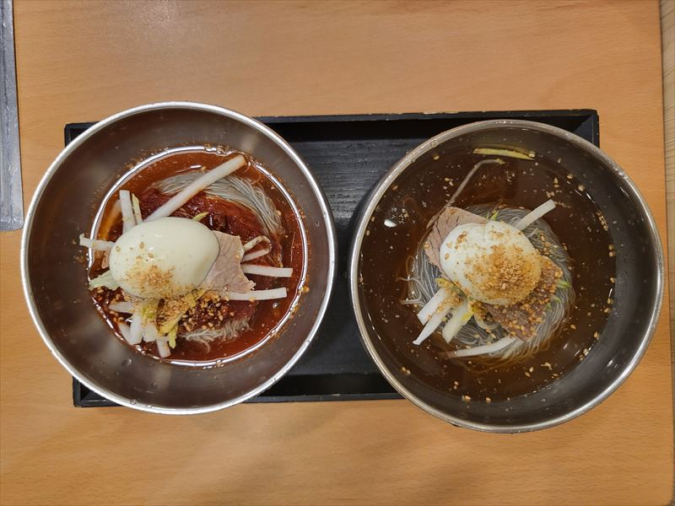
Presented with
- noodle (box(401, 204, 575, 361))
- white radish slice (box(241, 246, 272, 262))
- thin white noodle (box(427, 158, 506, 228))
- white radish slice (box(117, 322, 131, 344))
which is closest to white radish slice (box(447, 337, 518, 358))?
noodle (box(401, 204, 575, 361))

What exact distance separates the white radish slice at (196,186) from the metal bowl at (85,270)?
0.15 feet

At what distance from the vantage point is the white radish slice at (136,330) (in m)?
1.21

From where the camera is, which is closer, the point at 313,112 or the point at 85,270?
the point at 85,270

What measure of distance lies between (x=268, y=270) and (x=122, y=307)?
413 millimetres

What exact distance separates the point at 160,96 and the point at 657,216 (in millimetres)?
1559

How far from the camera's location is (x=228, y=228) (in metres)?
1.27

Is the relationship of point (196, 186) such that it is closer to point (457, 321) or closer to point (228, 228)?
point (228, 228)

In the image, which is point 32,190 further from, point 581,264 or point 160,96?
point 581,264

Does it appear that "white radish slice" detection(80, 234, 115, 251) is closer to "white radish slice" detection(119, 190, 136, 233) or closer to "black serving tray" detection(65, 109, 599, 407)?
"white radish slice" detection(119, 190, 136, 233)

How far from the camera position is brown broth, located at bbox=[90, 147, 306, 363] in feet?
4.10

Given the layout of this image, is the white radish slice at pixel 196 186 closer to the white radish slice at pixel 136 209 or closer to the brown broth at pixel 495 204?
the white radish slice at pixel 136 209

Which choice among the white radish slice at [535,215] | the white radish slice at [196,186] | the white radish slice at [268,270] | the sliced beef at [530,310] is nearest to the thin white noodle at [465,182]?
the white radish slice at [535,215]

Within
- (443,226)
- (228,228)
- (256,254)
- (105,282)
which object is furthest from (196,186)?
(443,226)

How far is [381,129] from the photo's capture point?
1.29m
